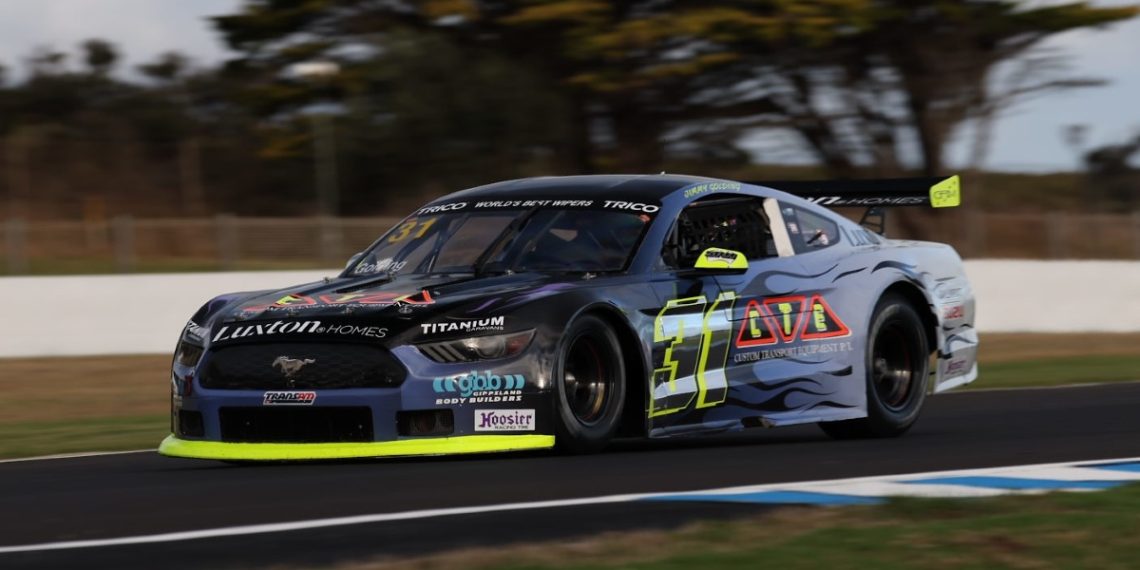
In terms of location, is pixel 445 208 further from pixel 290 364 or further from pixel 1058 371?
pixel 1058 371

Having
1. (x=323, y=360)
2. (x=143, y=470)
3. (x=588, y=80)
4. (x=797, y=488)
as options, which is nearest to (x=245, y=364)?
(x=323, y=360)

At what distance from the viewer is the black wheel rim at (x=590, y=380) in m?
8.10

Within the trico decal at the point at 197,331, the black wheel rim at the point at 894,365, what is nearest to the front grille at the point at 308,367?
the trico decal at the point at 197,331

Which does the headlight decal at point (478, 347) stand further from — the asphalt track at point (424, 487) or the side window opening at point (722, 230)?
the side window opening at point (722, 230)

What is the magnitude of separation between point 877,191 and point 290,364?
437 centimetres

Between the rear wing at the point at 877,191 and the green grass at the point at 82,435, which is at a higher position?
the rear wing at the point at 877,191

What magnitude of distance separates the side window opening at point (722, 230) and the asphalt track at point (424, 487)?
38.1 inches

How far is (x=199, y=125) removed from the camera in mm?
42094

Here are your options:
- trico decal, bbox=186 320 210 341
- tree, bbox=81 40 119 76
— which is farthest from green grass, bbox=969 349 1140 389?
tree, bbox=81 40 119 76

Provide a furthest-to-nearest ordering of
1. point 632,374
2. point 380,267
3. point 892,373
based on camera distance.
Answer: point 892,373
point 380,267
point 632,374

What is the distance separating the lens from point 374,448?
759cm

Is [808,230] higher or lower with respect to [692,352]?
higher

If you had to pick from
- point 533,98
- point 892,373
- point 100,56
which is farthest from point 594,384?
point 100,56

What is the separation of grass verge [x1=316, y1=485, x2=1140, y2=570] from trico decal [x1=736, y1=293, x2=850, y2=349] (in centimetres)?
270
